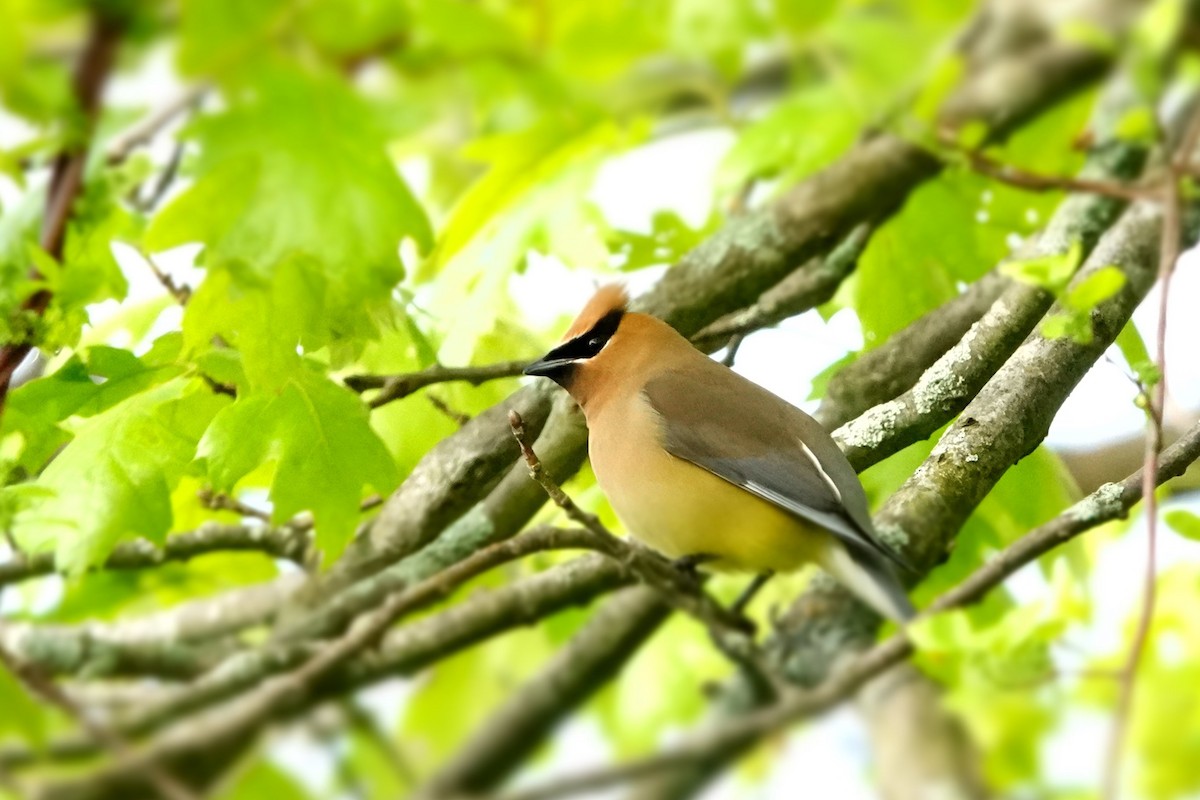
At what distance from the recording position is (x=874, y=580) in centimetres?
181

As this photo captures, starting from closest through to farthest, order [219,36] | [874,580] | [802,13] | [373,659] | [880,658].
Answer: [880,658]
[874,580]
[373,659]
[219,36]
[802,13]

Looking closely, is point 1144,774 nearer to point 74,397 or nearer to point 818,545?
point 818,545

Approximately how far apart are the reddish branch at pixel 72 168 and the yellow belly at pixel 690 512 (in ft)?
2.72

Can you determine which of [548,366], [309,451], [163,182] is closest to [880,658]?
[548,366]

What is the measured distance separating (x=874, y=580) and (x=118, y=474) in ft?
3.35

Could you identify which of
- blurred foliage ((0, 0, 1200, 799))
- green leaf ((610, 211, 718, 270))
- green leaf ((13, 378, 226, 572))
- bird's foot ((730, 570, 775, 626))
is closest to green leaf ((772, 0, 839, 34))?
blurred foliage ((0, 0, 1200, 799))

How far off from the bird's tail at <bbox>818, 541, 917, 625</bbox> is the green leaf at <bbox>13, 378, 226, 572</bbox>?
0.88 meters

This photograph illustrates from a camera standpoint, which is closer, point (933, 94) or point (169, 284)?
point (169, 284)

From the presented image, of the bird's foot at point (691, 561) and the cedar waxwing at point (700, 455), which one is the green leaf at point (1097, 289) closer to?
the cedar waxwing at point (700, 455)

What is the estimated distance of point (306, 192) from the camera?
2.04 meters

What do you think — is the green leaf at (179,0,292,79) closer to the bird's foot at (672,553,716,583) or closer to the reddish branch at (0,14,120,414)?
the reddish branch at (0,14,120,414)

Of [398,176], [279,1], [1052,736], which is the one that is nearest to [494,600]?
[398,176]

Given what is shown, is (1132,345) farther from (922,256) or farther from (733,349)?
(733,349)

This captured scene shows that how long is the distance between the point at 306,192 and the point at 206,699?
0.83m
